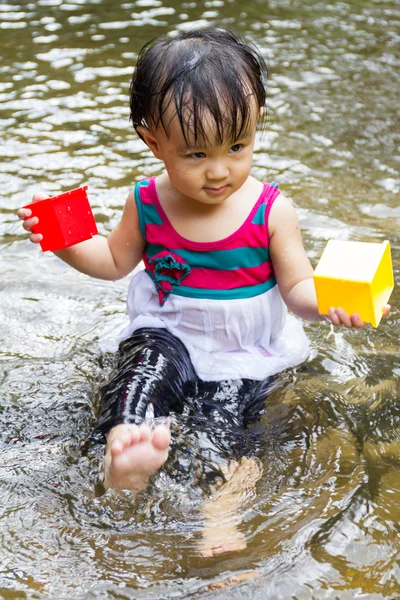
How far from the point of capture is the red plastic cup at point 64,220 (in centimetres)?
206

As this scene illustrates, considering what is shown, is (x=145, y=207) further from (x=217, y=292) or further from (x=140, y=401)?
(x=140, y=401)

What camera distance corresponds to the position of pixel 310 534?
1759 millimetres

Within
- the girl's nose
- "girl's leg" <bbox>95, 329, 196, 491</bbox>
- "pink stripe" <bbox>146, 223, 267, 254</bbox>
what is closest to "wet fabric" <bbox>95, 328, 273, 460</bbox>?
"girl's leg" <bbox>95, 329, 196, 491</bbox>

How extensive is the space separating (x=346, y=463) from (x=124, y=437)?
60 cm

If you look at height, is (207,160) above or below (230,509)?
above

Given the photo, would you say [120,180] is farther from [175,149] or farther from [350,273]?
[350,273]

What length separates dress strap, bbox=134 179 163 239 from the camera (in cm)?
221

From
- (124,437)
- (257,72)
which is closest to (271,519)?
(124,437)

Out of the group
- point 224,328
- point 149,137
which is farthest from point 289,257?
point 149,137

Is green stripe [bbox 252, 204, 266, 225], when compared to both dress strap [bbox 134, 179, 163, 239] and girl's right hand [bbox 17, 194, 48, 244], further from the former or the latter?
girl's right hand [bbox 17, 194, 48, 244]

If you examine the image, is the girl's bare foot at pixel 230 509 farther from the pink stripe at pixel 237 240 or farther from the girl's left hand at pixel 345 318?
the pink stripe at pixel 237 240

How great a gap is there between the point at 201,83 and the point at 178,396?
767 millimetres

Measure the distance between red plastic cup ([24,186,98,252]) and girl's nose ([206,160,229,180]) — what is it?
0.35 meters

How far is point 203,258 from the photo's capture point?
216 cm
